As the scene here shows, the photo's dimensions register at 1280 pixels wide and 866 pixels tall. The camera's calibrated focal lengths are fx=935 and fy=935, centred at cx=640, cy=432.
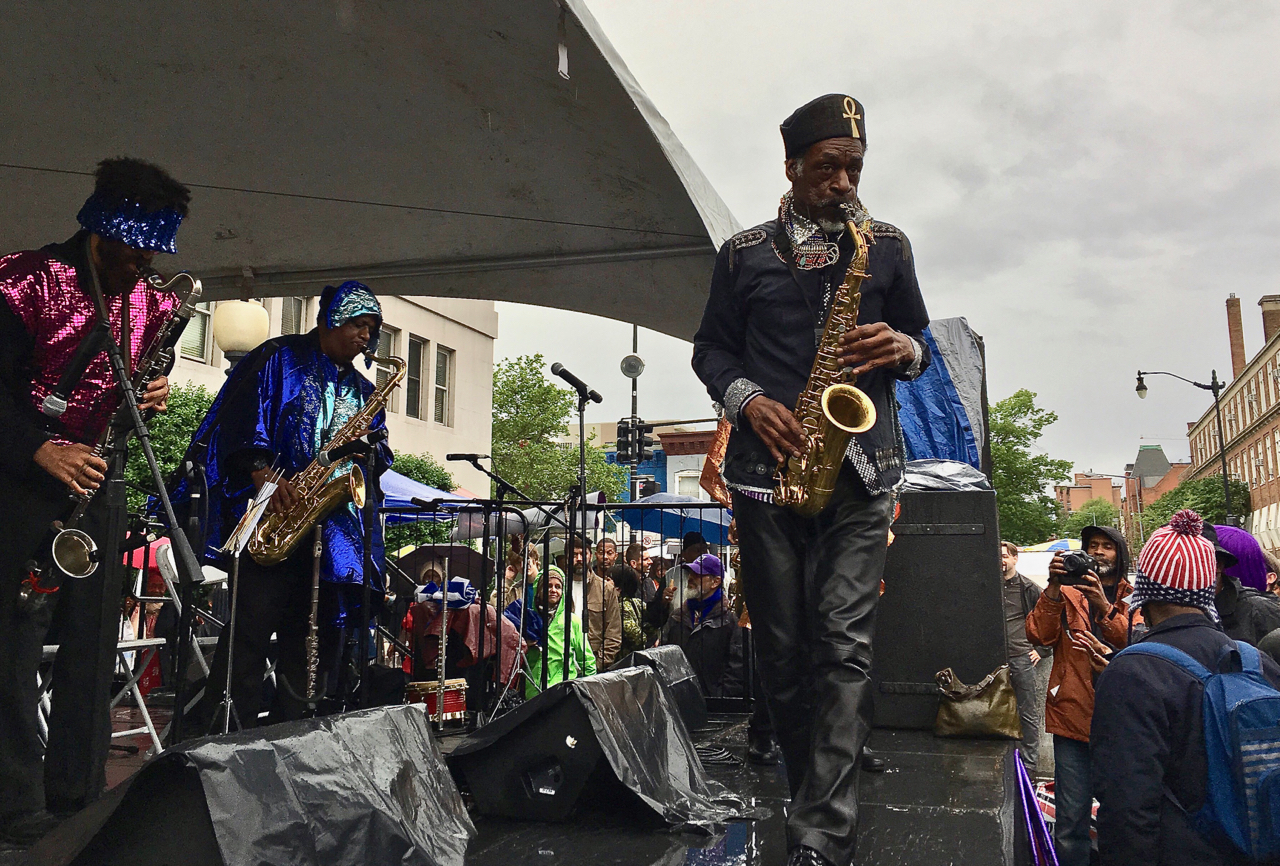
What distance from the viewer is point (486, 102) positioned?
13.2 ft

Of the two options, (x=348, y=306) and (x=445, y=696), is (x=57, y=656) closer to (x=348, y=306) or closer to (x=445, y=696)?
(x=348, y=306)

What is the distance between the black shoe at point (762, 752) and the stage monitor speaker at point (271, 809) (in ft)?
6.54

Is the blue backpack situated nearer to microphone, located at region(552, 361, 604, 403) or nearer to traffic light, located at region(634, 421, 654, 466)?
microphone, located at region(552, 361, 604, 403)

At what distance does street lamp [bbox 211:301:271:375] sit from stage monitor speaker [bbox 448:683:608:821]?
4.99m

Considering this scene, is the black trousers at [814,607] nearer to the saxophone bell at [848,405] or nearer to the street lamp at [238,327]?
the saxophone bell at [848,405]

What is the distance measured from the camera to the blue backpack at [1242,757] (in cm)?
278

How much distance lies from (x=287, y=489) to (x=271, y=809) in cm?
179

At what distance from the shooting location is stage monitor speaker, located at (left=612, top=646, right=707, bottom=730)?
163 inches

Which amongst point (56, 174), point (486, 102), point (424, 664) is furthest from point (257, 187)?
point (424, 664)

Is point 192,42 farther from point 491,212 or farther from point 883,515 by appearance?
point 883,515

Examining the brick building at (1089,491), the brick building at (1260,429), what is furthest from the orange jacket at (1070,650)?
the brick building at (1089,491)

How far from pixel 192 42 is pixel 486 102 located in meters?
1.17

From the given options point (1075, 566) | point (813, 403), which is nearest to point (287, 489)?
point (813, 403)

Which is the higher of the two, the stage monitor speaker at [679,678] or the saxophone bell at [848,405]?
the saxophone bell at [848,405]
